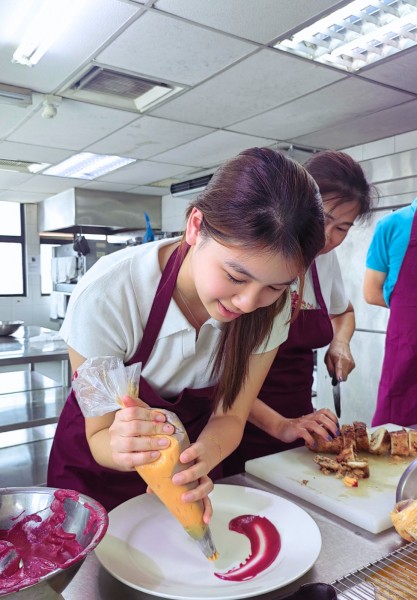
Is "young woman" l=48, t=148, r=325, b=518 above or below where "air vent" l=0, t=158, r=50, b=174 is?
below

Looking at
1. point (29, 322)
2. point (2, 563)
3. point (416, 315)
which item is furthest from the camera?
point (29, 322)

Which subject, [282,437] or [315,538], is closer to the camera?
[315,538]

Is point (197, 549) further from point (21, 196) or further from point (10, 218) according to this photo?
point (10, 218)

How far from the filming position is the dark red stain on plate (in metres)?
0.78

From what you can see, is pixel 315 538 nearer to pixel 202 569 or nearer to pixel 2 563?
pixel 202 569

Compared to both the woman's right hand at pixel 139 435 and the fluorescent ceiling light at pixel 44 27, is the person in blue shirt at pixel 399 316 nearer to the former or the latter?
the woman's right hand at pixel 139 435

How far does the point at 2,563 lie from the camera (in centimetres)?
65

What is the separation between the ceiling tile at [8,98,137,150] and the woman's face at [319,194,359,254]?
6.92 ft

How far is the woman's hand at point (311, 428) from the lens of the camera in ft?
4.28

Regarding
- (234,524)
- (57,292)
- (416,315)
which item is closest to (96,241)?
(57,292)

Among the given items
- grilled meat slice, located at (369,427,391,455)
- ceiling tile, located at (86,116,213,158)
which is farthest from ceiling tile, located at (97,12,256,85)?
grilled meat slice, located at (369,427,391,455)

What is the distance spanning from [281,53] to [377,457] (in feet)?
6.42

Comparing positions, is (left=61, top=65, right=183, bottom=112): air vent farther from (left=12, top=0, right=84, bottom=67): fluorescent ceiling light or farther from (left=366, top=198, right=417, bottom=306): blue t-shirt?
(left=366, top=198, right=417, bottom=306): blue t-shirt

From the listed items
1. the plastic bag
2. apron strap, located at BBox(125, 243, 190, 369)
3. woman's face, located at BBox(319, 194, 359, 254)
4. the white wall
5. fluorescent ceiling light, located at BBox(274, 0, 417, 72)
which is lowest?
the plastic bag
